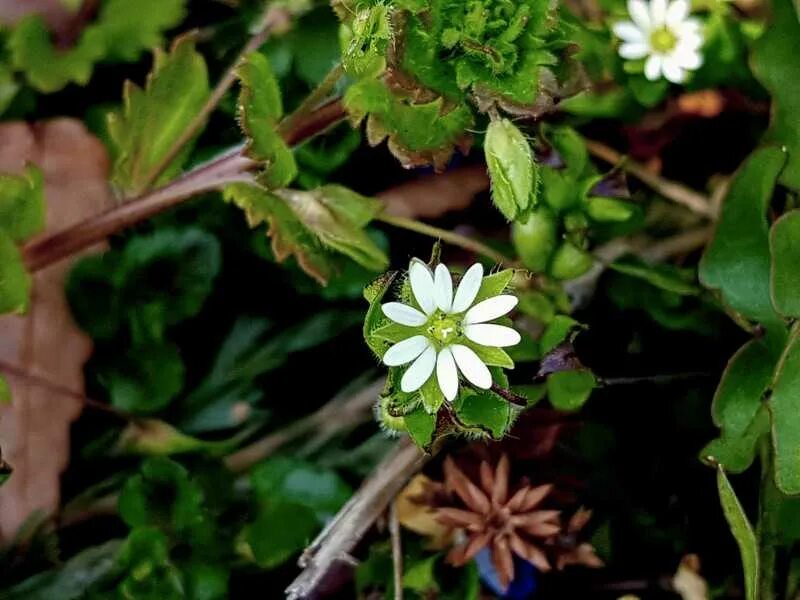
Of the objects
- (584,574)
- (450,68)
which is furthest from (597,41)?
(584,574)

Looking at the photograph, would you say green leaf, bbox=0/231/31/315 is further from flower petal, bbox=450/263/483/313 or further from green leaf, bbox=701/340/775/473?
green leaf, bbox=701/340/775/473

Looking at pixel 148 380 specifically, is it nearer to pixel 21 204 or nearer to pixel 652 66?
pixel 21 204

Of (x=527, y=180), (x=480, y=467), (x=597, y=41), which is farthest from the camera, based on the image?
(x=597, y=41)

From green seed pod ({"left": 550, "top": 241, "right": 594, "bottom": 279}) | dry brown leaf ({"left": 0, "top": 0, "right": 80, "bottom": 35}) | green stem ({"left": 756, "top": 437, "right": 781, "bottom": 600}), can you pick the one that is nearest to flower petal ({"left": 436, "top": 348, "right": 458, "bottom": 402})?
green seed pod ({"left": 550, "top": 241, "right": 594, "bottom": 279})

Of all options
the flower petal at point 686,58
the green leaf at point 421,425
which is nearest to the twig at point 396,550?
the green leaf at point 421,425

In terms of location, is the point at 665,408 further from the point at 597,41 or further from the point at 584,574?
the point at 597,41

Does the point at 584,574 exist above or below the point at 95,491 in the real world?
below

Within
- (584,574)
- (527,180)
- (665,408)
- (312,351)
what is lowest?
(584,574)

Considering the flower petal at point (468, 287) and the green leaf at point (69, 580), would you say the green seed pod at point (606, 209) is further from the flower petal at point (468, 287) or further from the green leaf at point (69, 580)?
the green leaf at point (69, 580)
